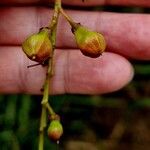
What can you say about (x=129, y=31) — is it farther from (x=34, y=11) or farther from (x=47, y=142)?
(x=47, y=142)

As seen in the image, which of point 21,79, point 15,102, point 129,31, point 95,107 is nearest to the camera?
point 129,31

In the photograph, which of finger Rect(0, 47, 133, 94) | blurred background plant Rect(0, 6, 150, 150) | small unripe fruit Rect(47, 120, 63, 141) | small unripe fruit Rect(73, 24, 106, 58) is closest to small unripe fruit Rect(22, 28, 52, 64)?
small unripe fruit Rect(73, 24, 106, 58)

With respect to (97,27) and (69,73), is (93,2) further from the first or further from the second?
(69,73)

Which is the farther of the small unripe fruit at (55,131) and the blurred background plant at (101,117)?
the blurred background plant at (101,117)

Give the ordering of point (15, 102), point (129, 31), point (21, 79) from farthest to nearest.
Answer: point (15, 102) < point (21, 79) < point (129, 31)

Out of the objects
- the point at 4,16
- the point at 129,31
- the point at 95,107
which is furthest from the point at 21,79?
the point at 95,107

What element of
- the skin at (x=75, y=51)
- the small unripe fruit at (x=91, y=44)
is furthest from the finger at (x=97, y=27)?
the small unripe fruit at (x=91, y=44)

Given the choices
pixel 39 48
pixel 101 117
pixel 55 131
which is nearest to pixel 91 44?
pixel 39 48

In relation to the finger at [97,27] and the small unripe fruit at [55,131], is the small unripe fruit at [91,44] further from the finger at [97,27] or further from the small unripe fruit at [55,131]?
the finger at [97,27]
